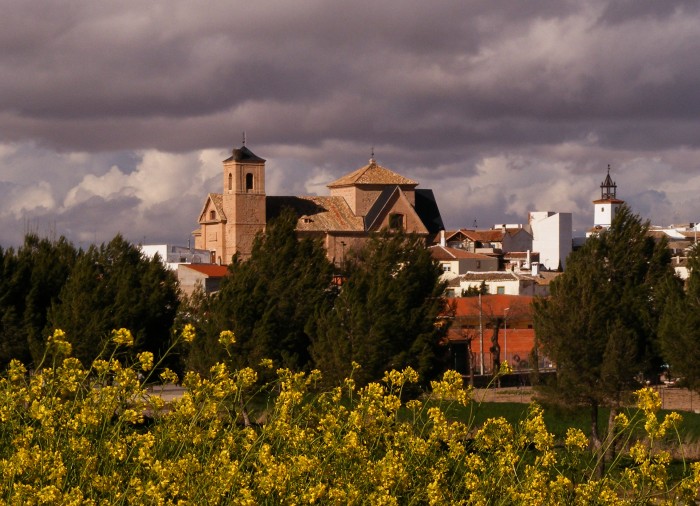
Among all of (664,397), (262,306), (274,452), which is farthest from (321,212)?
(274,452)

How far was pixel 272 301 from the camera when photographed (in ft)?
119

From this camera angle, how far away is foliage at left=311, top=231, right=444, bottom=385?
31875mm

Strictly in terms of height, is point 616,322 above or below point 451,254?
below

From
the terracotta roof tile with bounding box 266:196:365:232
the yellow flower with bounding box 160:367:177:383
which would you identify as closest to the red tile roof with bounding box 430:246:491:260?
the terracotta roof tile with bounding box 266:196:365:232

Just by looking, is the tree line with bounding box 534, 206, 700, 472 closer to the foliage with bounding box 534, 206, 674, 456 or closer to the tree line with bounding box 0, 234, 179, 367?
the foliage with bounding box 534, 206, 674, 456

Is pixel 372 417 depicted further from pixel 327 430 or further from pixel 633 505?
pixel 633 505

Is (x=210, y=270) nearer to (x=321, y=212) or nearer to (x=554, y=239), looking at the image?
(x=321, y=212)

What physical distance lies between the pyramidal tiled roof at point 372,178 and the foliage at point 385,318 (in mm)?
72961

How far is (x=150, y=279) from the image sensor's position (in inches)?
1517

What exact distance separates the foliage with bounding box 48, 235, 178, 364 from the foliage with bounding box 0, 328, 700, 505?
72.8 feet

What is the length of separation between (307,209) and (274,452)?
94.4 meters

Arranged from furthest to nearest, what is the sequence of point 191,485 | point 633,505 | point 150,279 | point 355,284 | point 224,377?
point 150,279
point 355,284
point 224,377
point 633,505
point 191,485

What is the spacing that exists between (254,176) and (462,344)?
5066cm

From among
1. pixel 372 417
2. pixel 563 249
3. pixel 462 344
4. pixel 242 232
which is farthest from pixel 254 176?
pixel 372 417
